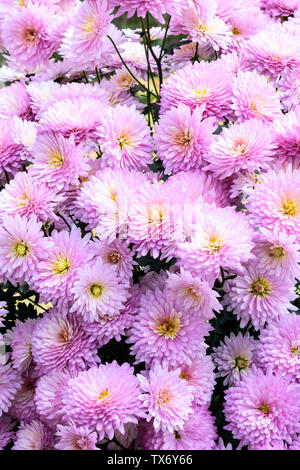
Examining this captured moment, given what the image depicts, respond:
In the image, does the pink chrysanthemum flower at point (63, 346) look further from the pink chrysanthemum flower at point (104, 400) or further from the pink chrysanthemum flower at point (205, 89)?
the pink chrysanthemum flower at point (205, 89)

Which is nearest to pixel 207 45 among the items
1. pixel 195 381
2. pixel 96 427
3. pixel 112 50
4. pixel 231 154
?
pixel 112 50

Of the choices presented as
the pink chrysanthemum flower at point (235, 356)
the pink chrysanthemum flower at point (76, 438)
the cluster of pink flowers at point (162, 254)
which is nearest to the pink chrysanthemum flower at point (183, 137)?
the cluster of pink flowers at point (162, 254)

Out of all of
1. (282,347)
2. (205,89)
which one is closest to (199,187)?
(205,89)

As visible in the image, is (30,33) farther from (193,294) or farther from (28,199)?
(193,294)

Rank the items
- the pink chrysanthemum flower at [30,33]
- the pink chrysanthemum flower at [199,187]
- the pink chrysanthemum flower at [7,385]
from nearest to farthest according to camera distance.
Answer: the pink chrysanthemum flower at [199,187], the pink chrysanthemum flower at [7,385], the pink chrysanthemum flower at [30,33]

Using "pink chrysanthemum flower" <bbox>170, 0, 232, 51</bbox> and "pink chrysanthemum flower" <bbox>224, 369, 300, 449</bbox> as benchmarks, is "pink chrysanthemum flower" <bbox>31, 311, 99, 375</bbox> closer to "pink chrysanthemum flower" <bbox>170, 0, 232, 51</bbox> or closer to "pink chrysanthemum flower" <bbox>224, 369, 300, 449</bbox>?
"pink chrysanthemum flower" <bbox>224, 369, 300, 449</bbox>

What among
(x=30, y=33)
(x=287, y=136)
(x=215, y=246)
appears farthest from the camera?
(x=30, y=33)
